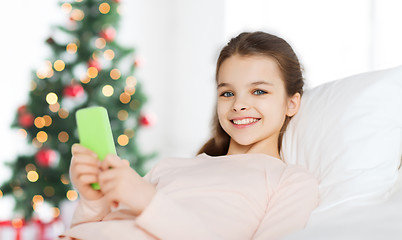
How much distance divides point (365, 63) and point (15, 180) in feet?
7.81

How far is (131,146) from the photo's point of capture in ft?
9.90

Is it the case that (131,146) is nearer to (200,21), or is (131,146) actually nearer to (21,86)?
(21,86)

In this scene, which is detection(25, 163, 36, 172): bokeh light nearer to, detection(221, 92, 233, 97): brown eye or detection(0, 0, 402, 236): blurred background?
detection(0, 0, 402, 236): blurred background

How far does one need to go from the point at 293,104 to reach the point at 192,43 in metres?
2.90

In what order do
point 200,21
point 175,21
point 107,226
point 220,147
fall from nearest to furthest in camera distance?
point 107,226 < point 220,147 < point 200,21 < point 175,21

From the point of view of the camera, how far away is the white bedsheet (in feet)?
2.63

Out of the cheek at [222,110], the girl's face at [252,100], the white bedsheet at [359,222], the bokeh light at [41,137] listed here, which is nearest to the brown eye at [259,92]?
the girl's face at [252,100]

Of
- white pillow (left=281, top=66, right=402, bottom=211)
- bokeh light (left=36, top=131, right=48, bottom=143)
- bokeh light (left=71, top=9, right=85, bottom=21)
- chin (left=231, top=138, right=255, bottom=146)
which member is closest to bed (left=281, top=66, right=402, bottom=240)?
white pillow (left=281, top=66, right=402, bottom=211)

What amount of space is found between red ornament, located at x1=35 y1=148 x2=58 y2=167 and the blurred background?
26 cm

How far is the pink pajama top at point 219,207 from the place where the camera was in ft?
3.14

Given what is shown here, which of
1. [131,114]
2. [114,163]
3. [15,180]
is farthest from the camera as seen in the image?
[131,114]

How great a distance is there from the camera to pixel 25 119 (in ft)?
9.03

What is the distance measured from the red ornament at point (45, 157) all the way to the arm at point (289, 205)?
1.98 metres

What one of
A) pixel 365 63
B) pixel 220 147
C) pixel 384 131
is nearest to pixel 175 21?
pixel 365 63
